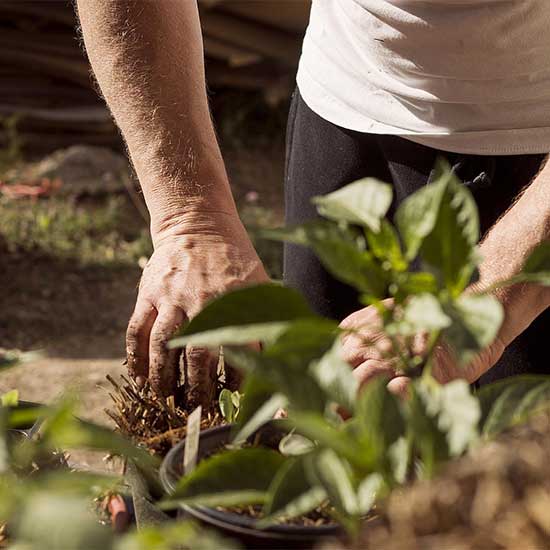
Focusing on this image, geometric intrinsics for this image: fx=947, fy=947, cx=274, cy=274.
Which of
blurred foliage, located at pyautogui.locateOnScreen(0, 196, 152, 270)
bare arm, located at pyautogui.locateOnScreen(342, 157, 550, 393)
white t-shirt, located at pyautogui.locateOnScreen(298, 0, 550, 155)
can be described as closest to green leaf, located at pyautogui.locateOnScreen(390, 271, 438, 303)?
bare arm, located at pyautogui.locateOnScreen(342, 157, 550, 393)

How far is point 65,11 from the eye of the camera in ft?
15.7

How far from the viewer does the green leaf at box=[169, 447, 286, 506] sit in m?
0.60

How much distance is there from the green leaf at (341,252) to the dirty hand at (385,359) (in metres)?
0.30

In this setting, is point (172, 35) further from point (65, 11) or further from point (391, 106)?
point (65, 11)

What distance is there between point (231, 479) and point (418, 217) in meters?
0.21

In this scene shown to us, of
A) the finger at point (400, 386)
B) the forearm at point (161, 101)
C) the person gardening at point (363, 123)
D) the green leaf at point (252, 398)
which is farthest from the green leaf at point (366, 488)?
the forearm at point (161, 101)

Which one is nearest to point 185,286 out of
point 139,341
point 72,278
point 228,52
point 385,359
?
point 139,341

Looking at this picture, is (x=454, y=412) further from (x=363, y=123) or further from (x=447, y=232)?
(x=363, y=123)

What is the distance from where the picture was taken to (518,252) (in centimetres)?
115

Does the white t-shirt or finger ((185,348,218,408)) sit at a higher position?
the white t-shirt

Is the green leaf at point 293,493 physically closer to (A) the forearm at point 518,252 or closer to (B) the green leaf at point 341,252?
(B) the green leaf at point 341,252

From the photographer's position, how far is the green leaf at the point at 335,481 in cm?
54

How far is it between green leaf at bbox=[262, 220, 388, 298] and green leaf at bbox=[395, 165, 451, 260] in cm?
3

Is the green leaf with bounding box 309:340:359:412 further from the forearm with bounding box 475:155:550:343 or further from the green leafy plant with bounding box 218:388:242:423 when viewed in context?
the forearm with bounding box 475:155:550:343
